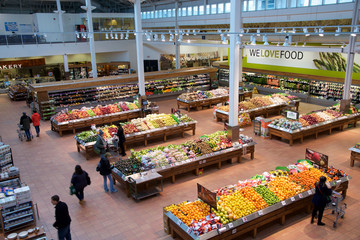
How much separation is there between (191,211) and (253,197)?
4.86ft

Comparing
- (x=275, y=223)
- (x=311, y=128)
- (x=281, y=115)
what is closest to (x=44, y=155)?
(x=275, y=223)

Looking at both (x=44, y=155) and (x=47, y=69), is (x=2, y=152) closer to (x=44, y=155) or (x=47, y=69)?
(x=44, y=155)

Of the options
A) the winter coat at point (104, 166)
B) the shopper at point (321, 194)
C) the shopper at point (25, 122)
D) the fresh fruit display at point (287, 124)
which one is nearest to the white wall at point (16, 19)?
the shopper at point (25, 122)

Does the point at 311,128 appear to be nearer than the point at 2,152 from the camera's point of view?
No

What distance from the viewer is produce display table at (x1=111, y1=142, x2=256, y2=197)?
29.2ft

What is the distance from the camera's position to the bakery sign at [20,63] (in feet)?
83.4

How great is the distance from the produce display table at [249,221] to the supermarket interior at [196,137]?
3 cm

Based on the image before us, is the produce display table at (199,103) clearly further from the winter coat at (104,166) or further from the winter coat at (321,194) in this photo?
the winter coat at (321,194)

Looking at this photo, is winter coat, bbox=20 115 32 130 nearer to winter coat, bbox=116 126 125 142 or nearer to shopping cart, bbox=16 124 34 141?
shopping cart, bbox=16 124 34 141

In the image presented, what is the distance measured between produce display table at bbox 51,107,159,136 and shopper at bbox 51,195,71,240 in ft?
27.0

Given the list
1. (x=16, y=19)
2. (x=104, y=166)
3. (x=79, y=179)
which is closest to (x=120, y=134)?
(x=104, y=166)

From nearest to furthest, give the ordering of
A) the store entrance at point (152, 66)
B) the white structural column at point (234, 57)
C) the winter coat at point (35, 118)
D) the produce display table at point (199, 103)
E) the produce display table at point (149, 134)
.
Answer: the white structural column at point (234, 57)
the produce display table at point (149, 134)
the winter coat at point (35, 118)
the produce display table at point (199, 103)
the store entrance at point (152, 66)

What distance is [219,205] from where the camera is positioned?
6.79 meters

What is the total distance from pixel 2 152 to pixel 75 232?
4.11 m
